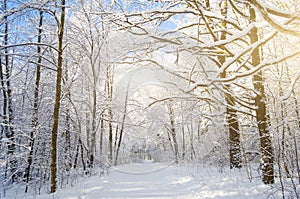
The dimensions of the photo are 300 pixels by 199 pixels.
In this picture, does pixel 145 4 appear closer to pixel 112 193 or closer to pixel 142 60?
pixel 142 60

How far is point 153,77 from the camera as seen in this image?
474 inches

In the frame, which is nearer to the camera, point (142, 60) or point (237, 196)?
point (237, 196)

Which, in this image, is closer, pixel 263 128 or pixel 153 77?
pixel 263 128

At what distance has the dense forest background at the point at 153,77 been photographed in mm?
4559

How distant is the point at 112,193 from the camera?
6.68 meters

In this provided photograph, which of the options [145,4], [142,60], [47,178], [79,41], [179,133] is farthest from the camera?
[179,133]

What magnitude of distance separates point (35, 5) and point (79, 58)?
7000 millimetres

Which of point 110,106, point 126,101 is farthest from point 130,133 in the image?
point 110,106

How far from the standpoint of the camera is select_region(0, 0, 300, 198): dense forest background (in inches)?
179

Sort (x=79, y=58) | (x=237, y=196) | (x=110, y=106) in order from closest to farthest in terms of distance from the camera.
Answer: (x=237, y=196)
(x=79, y=58)
(x=110, y=106)

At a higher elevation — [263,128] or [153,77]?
[153,77]

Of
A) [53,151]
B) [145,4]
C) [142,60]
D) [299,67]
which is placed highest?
[145,4]

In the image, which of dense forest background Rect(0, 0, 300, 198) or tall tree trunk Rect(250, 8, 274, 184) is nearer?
dense forest background Rect(0, 0, 300, 198)

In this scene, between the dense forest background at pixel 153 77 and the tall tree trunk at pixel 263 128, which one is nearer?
the dense forest background at pixel 153 77
